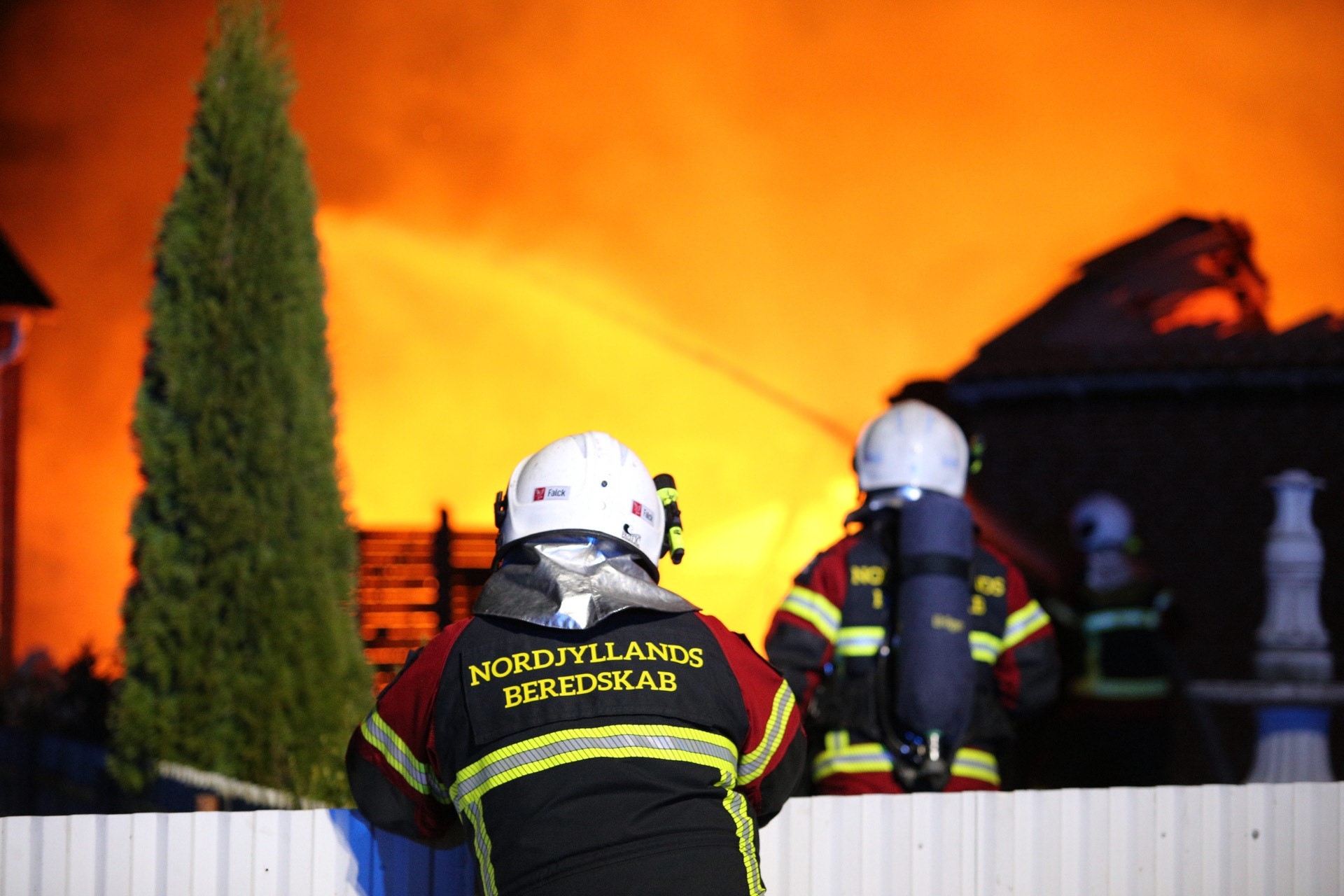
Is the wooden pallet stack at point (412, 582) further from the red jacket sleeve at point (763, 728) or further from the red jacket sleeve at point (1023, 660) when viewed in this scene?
the red jacket sleeve at point (763, 728)

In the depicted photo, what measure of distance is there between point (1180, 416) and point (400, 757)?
6.40 metres

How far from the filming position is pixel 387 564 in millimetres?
7430

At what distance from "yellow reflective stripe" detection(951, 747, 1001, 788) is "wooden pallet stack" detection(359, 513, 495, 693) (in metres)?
4.01

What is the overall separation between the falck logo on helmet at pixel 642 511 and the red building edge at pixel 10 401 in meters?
6.54

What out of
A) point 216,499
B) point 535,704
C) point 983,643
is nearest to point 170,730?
point 216,499

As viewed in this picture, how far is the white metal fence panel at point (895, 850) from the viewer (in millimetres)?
2521

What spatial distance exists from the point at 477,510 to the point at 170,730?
2.58m

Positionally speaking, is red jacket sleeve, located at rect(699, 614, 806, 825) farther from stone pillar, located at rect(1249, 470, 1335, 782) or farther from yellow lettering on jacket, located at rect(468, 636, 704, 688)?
stone pillar, located at rect(1249, 470, 1335, 782)

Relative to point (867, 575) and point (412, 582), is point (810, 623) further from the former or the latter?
point (412, 582)

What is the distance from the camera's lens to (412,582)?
7.57 metres

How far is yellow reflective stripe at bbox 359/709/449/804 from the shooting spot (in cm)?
230

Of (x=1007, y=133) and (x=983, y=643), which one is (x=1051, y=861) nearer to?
(x=983, y=643)

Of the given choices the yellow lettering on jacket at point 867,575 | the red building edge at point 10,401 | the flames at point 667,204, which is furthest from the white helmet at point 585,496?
the red building edge at point 10,401

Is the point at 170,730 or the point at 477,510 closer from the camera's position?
the point at 170,730
